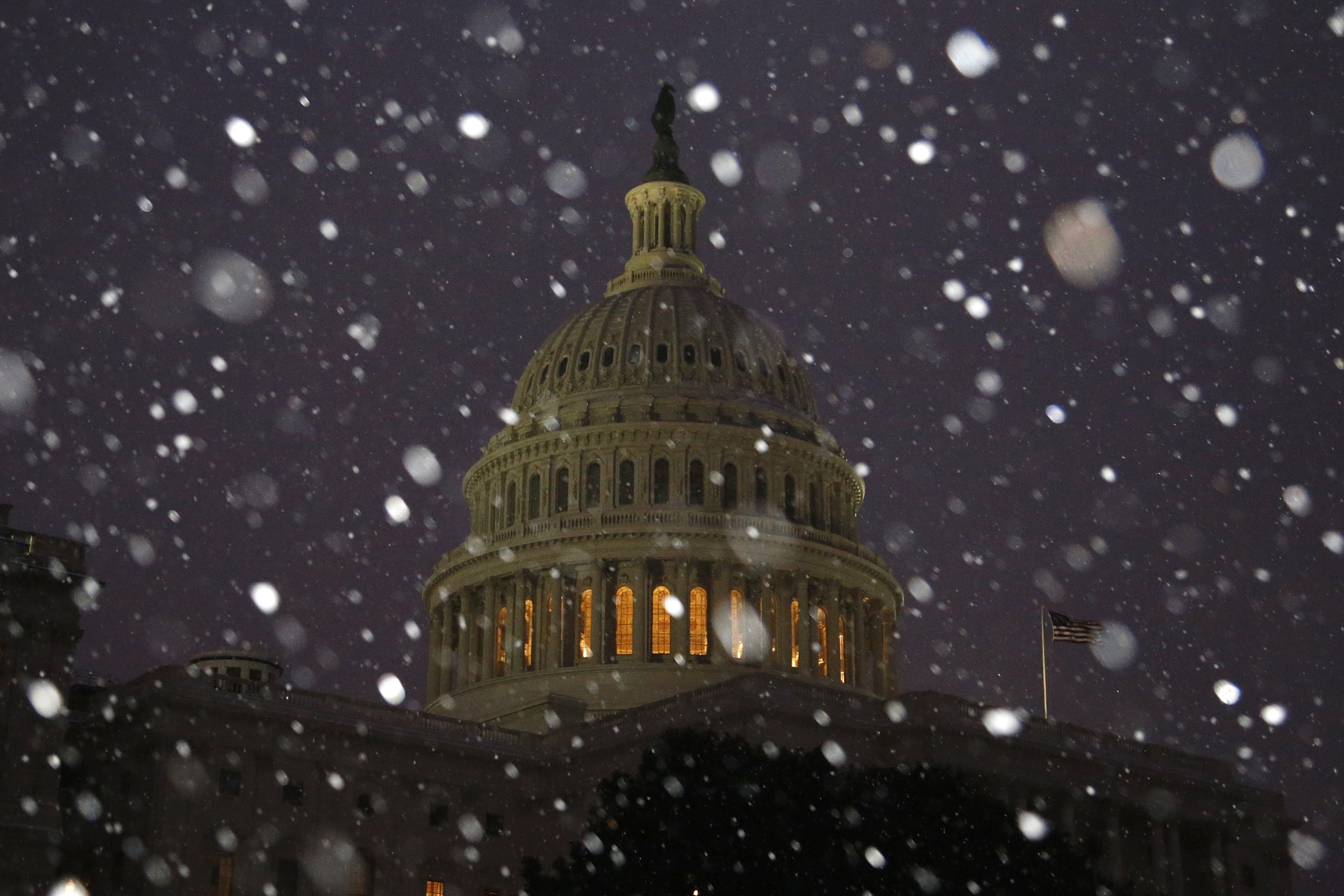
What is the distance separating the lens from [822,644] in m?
98.2

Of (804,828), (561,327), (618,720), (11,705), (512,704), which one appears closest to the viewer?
(804,828)

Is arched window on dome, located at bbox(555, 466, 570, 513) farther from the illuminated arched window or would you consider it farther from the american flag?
the american flag

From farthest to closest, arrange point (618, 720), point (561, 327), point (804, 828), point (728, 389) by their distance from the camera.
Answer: point (561, 327) → point (728, 389) → point (618, 720) → point (804, 828)

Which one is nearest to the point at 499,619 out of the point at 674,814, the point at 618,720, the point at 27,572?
the point at 618,720

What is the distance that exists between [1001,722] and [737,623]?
24169mm

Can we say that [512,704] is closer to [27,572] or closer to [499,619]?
[499,619]

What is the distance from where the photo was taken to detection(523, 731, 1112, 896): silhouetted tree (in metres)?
49.1

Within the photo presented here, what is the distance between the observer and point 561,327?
111 metres

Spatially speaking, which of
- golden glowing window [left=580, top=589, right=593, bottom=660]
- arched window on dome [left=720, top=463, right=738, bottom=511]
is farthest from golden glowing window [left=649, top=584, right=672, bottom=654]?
arched window on dome [left=720, top=463, right=738, bottom=511]

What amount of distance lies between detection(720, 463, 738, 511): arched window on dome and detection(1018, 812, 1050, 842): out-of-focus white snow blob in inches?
1205

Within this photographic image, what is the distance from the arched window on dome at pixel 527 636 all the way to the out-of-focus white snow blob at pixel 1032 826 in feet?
105

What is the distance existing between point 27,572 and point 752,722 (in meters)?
25.9

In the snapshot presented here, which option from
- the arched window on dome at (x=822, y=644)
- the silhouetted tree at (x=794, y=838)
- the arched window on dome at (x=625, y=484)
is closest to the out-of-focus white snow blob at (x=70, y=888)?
the silhouetted tree at (x=794, y=838)

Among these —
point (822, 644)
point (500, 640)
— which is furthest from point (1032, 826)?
point (500, 640)
